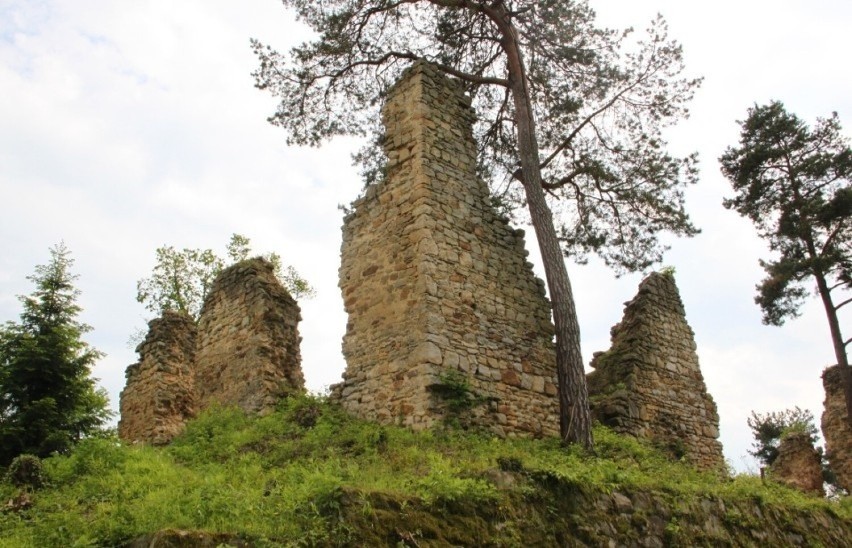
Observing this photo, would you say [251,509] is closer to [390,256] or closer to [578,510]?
[578,510]

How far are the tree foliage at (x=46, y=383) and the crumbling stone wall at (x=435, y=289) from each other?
4072 mm

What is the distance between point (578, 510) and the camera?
6988 mm

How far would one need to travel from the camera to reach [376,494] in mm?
5578

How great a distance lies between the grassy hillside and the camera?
540 cm

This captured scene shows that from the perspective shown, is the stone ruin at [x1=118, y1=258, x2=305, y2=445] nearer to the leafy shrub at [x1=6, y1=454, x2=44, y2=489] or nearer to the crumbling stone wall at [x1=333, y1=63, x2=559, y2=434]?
the crumbling stone wall at [x1=333, y1=63, x2=559, y2=434]

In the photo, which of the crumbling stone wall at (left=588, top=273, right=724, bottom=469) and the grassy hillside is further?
the crumbling stone wall at (left=588, top=273, right=724, bottom=469)

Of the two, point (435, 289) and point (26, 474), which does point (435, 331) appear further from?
point (26, 474)

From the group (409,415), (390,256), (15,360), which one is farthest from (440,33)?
(15,360)

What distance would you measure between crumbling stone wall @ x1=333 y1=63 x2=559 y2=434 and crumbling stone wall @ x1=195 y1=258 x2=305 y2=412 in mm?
1828

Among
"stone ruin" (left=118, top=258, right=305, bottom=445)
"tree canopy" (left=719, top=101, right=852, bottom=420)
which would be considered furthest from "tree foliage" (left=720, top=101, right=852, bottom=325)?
"stone ruin" (left=118, top=258, right=305, bottom=445)

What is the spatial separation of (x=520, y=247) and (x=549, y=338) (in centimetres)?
160

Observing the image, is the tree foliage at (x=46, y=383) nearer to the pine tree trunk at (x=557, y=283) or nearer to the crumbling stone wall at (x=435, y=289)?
the crumbling stone wall at (x=435, y=289)

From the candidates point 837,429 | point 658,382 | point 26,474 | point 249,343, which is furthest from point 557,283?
point 837,429

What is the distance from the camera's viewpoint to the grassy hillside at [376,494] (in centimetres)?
540
